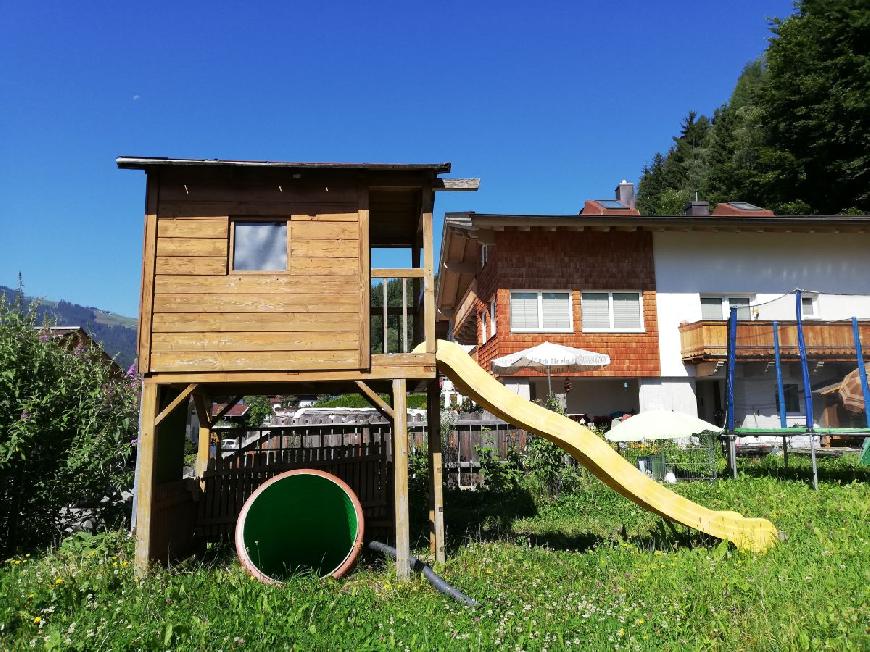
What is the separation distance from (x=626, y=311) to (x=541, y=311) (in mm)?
3013

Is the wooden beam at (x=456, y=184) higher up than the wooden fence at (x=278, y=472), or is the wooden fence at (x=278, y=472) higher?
the wooden beam at (x=456, y=184)

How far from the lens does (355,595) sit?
6363 millimetres

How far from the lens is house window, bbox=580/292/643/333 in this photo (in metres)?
21.1

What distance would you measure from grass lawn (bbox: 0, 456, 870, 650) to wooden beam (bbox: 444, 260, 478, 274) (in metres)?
17.8

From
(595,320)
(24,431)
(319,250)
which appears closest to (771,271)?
(595,320)

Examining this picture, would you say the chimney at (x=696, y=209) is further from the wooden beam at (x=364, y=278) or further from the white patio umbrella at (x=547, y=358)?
the wooden beam at (x=364, y=278)

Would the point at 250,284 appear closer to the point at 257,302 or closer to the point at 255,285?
the point at 255,285

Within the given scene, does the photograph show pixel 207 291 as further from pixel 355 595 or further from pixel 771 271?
pixel 771 271

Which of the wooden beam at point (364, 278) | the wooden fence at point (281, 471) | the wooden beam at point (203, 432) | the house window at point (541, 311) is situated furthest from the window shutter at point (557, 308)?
the wooden beam at point (364, 278)

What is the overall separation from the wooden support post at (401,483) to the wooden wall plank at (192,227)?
3.03m

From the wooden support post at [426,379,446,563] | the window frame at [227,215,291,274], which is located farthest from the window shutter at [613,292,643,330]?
the window frame at [227,215,291,274]

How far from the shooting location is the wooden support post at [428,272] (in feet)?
27.0

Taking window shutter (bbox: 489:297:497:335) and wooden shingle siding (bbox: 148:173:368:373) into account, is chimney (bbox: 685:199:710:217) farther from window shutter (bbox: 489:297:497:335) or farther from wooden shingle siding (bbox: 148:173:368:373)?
wooden shingle siding (bbox: 148:173:368:373)

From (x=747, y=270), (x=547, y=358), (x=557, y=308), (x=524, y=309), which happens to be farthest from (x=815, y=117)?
(x=547, y=358)
